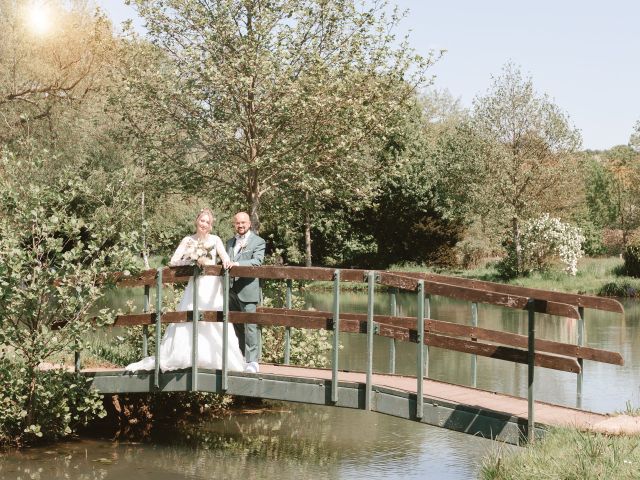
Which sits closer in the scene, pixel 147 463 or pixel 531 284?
pixel 147 463

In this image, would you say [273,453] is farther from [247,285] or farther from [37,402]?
[37,402]

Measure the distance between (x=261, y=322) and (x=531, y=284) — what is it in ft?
90.7

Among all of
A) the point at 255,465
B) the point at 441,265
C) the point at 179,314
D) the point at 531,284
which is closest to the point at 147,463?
the point at 255,465

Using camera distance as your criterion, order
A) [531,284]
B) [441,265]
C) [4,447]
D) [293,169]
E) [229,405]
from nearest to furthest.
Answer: [4,447] < [229,405] < [293,169] < [531,284] < [441,265]

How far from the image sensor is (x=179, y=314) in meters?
10.8

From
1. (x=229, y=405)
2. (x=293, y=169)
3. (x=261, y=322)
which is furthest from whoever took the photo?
(x=293, y=169)

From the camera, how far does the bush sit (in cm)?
3719

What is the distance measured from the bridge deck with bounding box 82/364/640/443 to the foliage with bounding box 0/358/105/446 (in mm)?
296

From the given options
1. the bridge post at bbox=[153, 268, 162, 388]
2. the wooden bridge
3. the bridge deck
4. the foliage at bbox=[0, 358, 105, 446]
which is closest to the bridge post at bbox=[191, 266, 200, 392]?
the wooden bridge

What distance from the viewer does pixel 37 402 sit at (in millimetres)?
11273

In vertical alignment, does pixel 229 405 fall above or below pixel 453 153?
below

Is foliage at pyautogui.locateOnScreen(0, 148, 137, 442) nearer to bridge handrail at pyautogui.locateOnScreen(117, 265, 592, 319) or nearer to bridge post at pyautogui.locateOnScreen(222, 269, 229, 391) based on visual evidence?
bridge handrail at pyautogui.locateOnScreen(117, 265, 592, 319)

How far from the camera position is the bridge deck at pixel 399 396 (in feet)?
28.5

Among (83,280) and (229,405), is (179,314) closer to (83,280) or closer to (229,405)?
(83,280)
